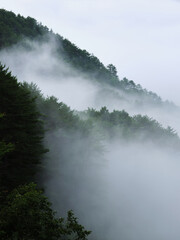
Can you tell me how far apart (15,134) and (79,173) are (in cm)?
1733

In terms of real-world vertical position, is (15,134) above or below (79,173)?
above

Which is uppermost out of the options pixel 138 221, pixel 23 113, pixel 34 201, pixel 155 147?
pixel 155 147

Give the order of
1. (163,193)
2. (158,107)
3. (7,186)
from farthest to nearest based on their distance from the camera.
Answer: (158,107)
(163,193)
(7,186)

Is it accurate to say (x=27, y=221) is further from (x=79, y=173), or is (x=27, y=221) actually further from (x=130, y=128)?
(x=130, y=128)

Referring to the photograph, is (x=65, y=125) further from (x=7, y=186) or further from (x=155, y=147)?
(x=155, y=147)

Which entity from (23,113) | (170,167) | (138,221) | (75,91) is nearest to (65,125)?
(23,113)

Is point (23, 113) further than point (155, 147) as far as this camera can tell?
No

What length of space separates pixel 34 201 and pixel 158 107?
572ft

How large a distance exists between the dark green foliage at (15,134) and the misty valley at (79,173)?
7 centimetres

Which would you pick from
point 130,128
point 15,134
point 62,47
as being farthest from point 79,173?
point 62,47

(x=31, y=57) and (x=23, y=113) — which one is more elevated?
(x=31, y=57)

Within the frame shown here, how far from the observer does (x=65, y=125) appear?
30844 mm

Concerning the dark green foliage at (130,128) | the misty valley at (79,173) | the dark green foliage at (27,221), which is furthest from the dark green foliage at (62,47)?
the dark green foliage at (27,221)

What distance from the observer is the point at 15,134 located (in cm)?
1706
